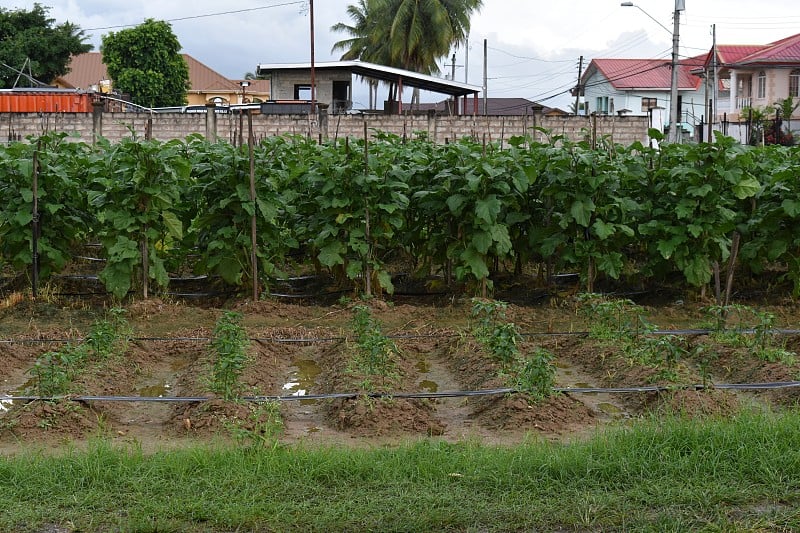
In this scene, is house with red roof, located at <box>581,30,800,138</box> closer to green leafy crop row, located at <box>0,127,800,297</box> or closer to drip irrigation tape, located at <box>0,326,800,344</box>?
green leafy crop row, located at <box>0,127,800,297</box>

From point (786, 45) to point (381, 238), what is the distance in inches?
1522

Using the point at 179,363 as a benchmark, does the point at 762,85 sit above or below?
above

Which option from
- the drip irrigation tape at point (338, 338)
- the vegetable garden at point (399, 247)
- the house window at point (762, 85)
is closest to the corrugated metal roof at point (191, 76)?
the house window at point (762, 85)

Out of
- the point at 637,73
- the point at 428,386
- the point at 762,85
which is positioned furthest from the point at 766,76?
the point at 428,386

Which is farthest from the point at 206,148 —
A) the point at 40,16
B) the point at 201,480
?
the point at 40,16

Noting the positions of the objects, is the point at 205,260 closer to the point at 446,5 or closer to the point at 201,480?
the point at 201,480

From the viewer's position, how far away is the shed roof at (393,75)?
1478 inches

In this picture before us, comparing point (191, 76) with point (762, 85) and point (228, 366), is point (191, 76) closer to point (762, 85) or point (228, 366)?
point (762, 85)

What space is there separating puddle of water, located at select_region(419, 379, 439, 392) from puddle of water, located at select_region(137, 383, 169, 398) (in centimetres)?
190

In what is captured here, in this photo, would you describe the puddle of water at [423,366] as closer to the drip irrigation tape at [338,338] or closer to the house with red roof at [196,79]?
the drip irrigation tape at [338,338]

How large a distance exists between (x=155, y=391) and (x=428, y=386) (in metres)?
2.05

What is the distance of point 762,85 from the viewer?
43.9 metres

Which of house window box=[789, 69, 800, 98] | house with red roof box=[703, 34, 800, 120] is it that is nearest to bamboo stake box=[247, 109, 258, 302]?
house with red roof box=[703, 34, 800, 120]

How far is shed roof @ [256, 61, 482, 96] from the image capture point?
37.5 meters
